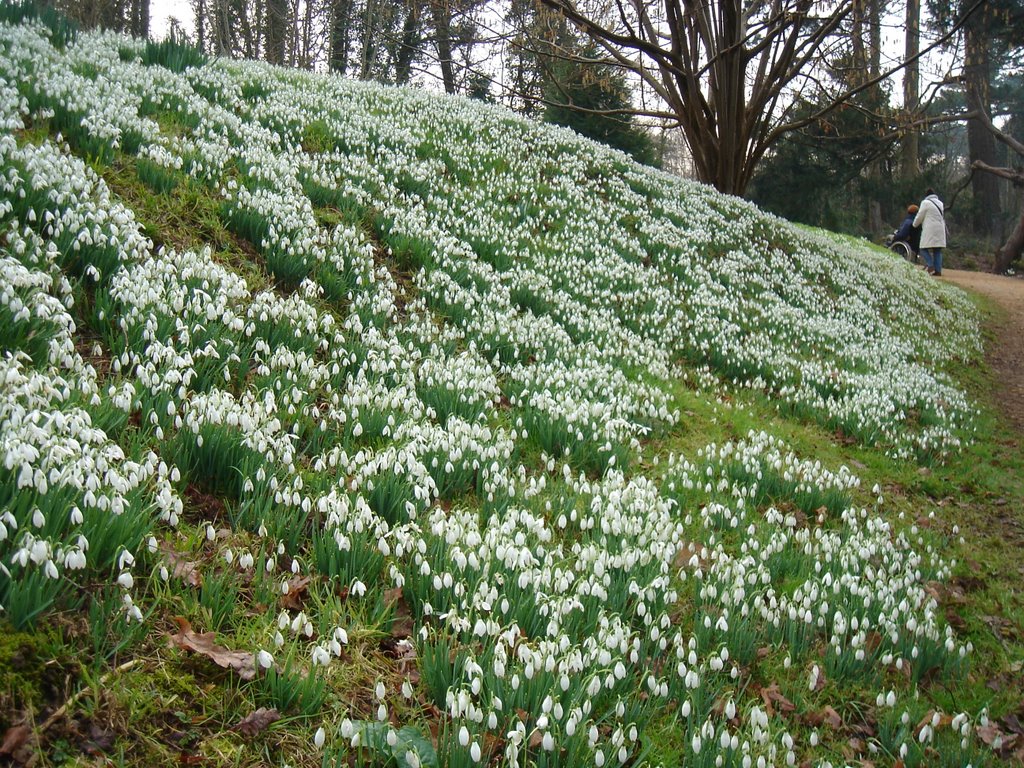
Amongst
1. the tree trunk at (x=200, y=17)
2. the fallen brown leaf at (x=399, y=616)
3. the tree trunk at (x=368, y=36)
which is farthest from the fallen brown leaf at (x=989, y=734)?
the tree trunk at (x=200, y=17)

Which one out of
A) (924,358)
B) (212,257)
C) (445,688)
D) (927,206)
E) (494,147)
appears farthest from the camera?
(927,206)

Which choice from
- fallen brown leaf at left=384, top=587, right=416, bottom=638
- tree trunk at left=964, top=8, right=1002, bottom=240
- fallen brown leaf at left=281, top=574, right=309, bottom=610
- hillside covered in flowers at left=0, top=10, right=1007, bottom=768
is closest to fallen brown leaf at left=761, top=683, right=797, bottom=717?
hillside covered in flowers at left=0, top=10, right=1007, bottom=768

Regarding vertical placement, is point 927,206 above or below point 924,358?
above

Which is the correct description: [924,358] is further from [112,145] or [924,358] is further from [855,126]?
[855,126]

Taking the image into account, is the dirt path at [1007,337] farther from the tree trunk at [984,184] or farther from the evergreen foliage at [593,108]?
the evergreen foliage at [593,108]

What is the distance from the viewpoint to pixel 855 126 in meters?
26.3

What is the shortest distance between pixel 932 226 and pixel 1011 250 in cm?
723

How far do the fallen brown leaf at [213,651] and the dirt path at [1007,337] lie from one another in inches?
358

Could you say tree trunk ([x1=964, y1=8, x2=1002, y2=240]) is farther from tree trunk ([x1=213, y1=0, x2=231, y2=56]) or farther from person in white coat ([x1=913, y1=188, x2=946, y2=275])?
tree trunk ([x1=213, y1=0, x2=231, y2=56])

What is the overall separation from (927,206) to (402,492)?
68.2 feet

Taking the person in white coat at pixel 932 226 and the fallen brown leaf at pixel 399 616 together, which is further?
the person in white coat at pixel 932 226

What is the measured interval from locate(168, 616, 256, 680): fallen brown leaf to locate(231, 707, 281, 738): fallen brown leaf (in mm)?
141

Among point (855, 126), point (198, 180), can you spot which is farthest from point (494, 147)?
point (855, 126)

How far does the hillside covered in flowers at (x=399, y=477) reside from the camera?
2230 mm
